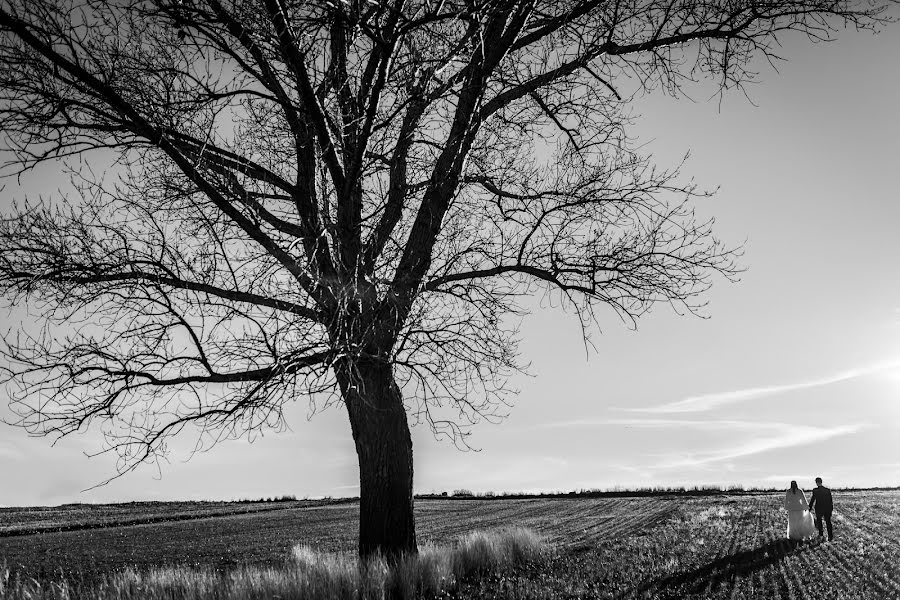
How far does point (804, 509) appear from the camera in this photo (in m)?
18.7

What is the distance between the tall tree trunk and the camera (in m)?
9.50

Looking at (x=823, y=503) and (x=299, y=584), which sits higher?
(x=299, y=584)

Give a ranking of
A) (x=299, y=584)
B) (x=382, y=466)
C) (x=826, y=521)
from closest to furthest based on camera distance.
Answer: (x=299, y=584) → (x=382, y=466) → (x=826, y=521)

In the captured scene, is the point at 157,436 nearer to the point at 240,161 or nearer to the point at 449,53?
the point at 240,161

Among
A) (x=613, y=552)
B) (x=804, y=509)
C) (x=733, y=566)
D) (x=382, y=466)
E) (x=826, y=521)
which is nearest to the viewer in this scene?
(x=382, y=466)

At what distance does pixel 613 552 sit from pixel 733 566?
2.38 meters

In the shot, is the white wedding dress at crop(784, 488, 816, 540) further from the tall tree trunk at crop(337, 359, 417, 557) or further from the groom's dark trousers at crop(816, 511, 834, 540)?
the tall tree trunk at crop(337, 359, 417, 557)

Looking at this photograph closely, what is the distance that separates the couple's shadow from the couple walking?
757mm

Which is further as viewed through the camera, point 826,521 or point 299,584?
point 826,521

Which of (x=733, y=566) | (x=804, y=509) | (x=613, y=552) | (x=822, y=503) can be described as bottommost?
(x=733, y=566)

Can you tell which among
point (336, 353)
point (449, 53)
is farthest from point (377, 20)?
point (336, 353)

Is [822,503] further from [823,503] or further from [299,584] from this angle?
[299,584]

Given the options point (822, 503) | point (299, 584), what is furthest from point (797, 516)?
point (299, 584)

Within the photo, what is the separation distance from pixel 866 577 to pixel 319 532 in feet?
71.7
